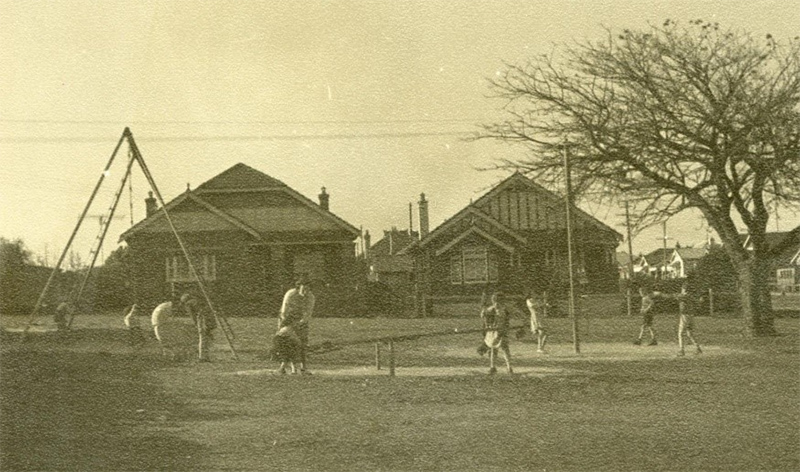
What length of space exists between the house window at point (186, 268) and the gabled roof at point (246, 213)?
119cm

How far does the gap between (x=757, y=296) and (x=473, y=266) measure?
20.7 m

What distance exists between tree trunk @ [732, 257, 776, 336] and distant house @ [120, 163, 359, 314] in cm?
1514

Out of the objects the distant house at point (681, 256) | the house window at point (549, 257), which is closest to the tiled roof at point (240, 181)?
the house window at point (549, 257)

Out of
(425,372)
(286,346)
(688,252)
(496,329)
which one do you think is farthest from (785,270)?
(286,346)

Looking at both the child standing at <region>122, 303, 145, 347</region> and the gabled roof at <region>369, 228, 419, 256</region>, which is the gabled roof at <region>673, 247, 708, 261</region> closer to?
the gabled roof at <region>369, 228, 419, 256</region>

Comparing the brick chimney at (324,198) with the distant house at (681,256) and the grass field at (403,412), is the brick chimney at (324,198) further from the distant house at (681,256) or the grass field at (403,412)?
the distant house at (681,256)

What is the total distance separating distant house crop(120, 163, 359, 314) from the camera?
33.9 meters

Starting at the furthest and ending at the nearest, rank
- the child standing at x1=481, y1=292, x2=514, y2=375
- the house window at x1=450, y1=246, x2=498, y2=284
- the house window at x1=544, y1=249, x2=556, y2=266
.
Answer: the house window at x1=544, y1=249, x2=556, y2=266
the house window at x1=450, y1=246, x2=498, y2=284
the child standing at x1=481, y1=292, x2=514, y2=375

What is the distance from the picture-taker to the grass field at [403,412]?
316 inches

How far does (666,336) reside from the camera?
22781 millimetres

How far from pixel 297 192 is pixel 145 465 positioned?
30040mm

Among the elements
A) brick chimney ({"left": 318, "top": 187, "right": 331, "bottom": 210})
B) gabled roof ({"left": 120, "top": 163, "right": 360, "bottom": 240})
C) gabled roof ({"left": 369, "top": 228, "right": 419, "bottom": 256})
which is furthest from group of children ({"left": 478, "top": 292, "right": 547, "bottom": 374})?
gabled roof ({"left": 369, "top": 228, "right": 419, "bottom": 256})

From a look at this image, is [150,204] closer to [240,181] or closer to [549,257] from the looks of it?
[240,181]

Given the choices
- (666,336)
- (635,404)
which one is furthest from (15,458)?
(666,336)
